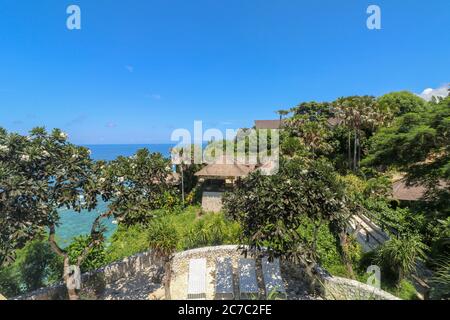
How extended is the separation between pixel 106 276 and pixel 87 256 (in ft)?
6.92

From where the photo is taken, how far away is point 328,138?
3173 centimetres

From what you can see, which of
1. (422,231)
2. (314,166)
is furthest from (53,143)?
(422,231)

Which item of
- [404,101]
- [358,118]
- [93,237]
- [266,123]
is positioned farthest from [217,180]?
[266,123]

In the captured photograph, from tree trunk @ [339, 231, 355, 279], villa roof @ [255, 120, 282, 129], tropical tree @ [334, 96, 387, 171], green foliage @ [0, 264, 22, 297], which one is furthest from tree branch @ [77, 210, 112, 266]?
villa roof @ [255, 120, 282, 129]

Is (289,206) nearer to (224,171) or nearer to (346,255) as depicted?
(346,255)

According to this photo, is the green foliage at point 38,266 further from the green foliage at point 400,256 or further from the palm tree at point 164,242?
the green foliage at point 400,256

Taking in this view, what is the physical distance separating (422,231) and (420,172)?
335 cm

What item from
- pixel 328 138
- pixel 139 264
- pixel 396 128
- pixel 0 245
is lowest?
pixel 139 264

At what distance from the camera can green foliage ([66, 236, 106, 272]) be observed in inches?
472

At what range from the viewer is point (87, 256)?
40.2 ft

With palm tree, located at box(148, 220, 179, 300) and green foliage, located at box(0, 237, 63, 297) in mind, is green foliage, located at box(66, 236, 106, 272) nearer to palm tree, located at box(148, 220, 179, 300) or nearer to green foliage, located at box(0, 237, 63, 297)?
green foliage, located at box(0, 237, 63, 297)

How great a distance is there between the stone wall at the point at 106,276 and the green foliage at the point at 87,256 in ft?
4.97

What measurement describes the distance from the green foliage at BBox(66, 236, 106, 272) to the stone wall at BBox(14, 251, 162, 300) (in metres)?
1.52
